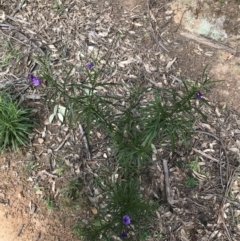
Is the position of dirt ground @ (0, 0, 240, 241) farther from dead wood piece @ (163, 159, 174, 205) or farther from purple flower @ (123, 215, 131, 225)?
purple flower @ (123, 215, 131, 225)

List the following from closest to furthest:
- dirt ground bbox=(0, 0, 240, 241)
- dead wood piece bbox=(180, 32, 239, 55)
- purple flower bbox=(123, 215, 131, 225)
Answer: purple flower bbox=(123, 215, 131, 225), dirt ground bbox=(0, 0, 240, 241), dead wood piece bbox=(180, 32, 239, 55)

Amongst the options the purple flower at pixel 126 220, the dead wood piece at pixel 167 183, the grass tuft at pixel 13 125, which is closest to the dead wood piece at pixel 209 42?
the dead wood piece at pixel 167 183

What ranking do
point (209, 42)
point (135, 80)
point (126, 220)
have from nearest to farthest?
point (126, 220) → point (135, 80) → point (209, 42)

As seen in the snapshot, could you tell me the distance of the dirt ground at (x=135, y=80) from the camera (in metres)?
3.68

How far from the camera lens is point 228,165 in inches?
153

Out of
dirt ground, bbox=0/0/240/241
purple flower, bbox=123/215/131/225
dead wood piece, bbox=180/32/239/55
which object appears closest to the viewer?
purple flower, bbox=123/215/131/225

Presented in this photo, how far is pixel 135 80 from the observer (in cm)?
423

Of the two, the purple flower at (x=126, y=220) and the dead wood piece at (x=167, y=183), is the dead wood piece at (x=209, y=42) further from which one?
the purple flower at (x=126, y=220)

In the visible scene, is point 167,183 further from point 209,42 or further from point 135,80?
point 209,42

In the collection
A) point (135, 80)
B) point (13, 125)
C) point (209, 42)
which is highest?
point (209, 42)

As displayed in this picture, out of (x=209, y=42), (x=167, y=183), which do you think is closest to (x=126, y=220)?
(x=167, y=183)

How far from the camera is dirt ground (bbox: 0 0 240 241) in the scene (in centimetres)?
368

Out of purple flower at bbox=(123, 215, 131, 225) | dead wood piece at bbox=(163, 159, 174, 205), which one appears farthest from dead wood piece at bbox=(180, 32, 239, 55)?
purple flower at bbox=(123, 215, 131, 225)

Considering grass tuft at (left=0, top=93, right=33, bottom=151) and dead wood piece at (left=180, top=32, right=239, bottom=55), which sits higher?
dead wood piece at (left=180, top=32, right=239, bottom=55)
